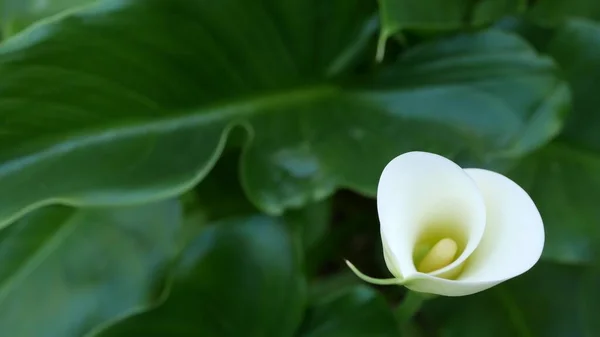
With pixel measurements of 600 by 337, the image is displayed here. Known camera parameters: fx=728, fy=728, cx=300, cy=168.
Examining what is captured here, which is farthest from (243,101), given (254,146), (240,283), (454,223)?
(454,223)

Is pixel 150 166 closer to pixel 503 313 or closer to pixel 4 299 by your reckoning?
pixel 4 299

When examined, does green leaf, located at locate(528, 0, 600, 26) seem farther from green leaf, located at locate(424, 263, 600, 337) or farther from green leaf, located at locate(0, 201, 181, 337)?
green leaf, located at locate(0, 201, 181, 337)

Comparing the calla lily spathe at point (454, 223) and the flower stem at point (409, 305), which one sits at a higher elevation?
the calla lily spathe at point (454, 223)

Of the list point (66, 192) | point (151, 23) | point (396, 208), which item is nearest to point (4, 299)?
point (66, 192)

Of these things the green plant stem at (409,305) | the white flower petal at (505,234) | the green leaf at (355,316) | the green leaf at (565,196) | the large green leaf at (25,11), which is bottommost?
the green leaf at (565,196)

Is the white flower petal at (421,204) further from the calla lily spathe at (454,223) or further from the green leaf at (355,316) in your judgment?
the green leaf at (355,316)

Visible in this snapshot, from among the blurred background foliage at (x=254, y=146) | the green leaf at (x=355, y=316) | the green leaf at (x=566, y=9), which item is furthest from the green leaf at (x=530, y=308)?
the green leaf at (x=566, y=9)

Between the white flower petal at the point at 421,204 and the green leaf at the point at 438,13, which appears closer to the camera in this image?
the white flower petal at the point at 421,204
